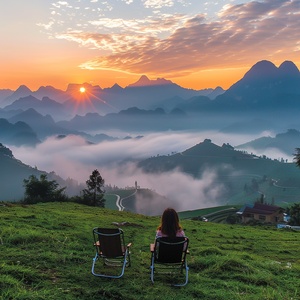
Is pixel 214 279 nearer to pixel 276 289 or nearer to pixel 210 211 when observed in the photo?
pixel 276 289

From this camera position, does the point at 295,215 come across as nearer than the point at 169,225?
No

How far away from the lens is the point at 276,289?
9.20m

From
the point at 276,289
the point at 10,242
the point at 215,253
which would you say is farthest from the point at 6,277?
the point at 215,253

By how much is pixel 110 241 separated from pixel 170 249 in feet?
6.09

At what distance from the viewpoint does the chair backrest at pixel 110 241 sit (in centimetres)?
954

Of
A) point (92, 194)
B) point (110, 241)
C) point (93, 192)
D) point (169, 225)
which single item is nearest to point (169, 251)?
point (169, 225)

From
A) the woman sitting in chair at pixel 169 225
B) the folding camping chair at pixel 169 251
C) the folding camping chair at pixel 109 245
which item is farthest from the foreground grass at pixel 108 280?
the woman sitting in chair at pixel 169 225

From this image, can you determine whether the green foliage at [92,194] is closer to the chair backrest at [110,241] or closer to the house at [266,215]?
the house at [266,215]

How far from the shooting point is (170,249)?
932 cm

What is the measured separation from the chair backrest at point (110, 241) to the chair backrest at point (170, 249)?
1194 millimetres

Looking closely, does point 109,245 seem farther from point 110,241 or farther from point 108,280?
point 108,280

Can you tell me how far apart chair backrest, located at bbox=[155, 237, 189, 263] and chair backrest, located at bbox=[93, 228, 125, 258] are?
119cm

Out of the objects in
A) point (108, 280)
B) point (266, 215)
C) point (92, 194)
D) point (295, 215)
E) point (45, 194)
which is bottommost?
point (266, 215)

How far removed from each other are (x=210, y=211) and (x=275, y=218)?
28.6 meters
